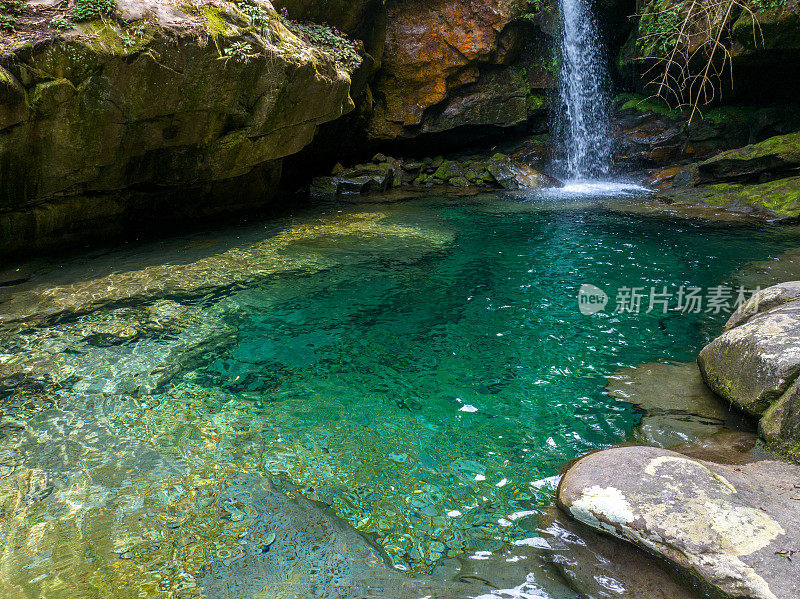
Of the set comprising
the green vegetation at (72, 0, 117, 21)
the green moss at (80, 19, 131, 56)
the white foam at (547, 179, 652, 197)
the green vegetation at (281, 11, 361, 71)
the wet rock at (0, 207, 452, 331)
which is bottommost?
the wet rock at (0, 207, 452, 331)

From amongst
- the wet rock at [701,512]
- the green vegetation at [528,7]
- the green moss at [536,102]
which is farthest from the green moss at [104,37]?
the green moss at [536,102]

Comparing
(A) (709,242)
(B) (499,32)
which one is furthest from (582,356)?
(B) (499,32)

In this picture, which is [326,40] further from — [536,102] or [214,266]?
[536,102]

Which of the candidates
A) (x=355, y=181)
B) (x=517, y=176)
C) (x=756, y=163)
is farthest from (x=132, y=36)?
(x=756, y=163)

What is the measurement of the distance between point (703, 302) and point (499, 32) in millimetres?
11997

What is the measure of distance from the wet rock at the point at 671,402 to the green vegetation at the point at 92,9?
770 cm

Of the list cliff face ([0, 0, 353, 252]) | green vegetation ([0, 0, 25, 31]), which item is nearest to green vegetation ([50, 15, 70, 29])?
cliff face ([0, 0, 353, 252])

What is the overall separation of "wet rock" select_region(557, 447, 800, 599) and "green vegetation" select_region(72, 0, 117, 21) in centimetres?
787

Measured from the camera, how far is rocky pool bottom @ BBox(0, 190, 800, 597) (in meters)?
2.81

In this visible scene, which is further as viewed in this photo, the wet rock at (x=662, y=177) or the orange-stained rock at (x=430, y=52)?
the orange-stained rock at (x=430, y=52)

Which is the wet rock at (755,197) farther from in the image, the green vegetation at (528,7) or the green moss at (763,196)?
the green vegetation at (528,7)

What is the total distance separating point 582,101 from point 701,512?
1682 cm

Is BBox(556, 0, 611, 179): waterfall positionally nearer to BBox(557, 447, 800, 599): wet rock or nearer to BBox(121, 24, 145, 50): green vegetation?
BBox(121, 24, 145, 50): green vegetation

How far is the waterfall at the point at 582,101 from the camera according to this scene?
1658cm
